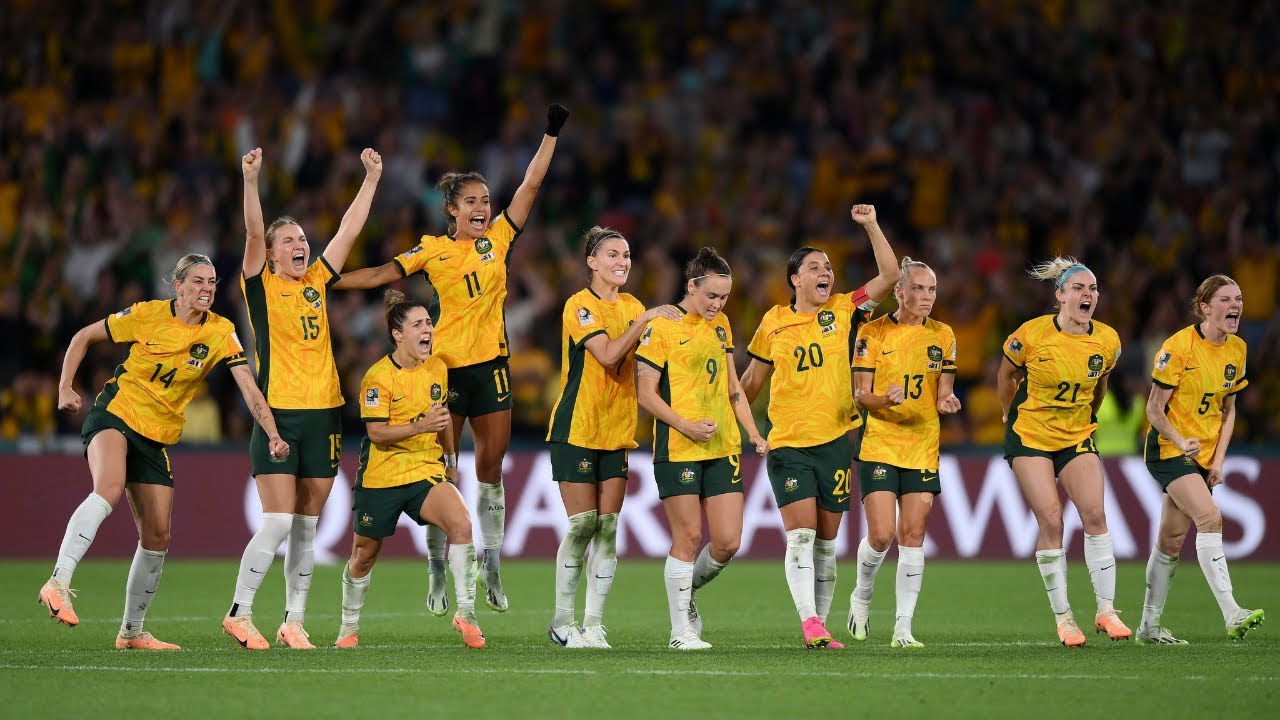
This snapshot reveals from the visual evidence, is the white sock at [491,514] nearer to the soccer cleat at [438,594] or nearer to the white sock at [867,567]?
the soccer cleat at [438,594]

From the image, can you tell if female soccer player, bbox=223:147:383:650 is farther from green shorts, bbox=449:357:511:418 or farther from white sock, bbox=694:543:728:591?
white sock, bbox=694:543:728:591

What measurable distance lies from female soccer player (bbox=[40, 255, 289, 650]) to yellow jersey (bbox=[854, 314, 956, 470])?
380cm

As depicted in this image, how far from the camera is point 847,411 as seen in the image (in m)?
11.1

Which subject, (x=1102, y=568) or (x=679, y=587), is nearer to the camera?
(x=679, y=587)

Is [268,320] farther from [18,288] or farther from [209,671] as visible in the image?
[18,288]

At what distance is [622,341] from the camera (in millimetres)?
10727

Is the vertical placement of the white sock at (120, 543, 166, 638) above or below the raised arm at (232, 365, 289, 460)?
below

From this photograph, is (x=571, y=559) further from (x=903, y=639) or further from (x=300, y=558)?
(x=903, y=639)

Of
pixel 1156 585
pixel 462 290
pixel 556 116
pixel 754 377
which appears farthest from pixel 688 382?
pixel 1156 585

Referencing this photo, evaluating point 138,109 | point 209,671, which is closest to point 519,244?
point 138,109

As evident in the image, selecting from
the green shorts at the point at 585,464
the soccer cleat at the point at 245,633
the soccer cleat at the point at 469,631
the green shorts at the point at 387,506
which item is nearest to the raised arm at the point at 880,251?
the green shorts at the point at 585,464

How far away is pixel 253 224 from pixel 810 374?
367 cm

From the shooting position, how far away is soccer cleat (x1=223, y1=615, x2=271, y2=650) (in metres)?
10.8

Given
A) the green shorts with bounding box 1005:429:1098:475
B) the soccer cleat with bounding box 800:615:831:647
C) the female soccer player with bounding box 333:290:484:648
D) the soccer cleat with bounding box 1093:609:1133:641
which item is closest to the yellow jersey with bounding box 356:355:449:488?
the female soccer player with bounding box 333:290:484:648
